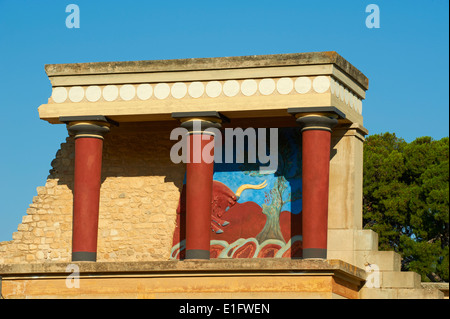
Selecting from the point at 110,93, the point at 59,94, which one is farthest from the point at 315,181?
the point at 59,94

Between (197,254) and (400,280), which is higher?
(197,254)

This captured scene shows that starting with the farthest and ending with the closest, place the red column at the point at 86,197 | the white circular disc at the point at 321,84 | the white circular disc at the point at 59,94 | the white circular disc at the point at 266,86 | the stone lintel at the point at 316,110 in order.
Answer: the white circular disc at the point at 59,94 < the red column at the point at 86,197 < the white circular disc at the point at 266,86 < the white circular disc at the point at 321,84 < the stone lintel at the point at 316,110

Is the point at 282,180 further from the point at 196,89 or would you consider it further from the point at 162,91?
the point at 162,91

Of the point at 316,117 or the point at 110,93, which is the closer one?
the point at 316,117

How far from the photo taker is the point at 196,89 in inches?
942

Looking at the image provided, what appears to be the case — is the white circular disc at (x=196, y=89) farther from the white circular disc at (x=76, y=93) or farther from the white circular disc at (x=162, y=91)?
the white circular disc at (x=76, y=93)

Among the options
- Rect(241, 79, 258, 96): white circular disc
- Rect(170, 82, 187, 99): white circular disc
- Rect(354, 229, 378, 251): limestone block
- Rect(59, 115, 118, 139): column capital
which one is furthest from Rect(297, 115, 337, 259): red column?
Rect(59, 115, 118, 139): column capital

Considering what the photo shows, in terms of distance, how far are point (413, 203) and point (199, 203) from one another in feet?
46.9

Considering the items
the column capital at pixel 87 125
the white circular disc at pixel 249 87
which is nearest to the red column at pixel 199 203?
the white circular disc at pixel 249 87

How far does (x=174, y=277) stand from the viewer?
22.5m

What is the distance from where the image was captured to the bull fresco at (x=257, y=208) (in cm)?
2478

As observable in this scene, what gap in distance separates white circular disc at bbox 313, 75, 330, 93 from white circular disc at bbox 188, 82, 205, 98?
261 cm

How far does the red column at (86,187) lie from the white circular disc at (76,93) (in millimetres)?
584

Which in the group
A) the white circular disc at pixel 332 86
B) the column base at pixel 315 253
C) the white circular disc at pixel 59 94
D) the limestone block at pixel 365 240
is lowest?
the column base at pixel 315 253
